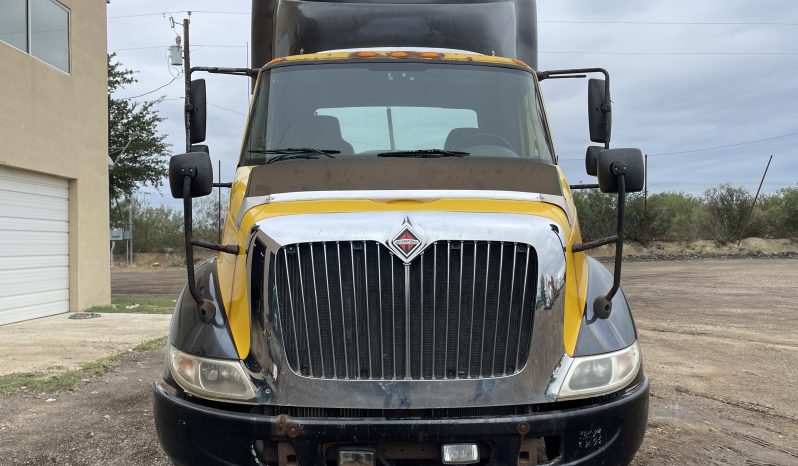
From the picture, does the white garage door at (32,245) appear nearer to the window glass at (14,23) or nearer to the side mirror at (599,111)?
the window glass at (14,23)

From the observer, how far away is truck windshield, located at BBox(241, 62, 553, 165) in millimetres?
4102

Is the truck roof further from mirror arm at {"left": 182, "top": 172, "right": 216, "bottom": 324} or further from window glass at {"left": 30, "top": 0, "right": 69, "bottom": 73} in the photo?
window glass at {"left": 30, "top": 0, "right": 69, "bottom": 73}

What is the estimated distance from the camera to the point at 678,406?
5754 mm

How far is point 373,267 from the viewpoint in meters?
2.82

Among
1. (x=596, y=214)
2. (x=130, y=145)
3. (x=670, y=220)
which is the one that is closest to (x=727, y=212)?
(x=670, y=220)

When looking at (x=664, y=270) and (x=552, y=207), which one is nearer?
Answer: (x=552, y=207)

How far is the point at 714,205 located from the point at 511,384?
3566 centimetres

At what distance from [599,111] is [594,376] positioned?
2354mm

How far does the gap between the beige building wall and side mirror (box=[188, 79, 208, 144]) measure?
293 inches

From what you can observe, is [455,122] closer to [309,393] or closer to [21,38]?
[309,393]

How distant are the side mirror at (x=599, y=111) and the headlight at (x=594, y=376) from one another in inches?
82.1

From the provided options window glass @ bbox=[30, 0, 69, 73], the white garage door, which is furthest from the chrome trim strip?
window glass @ bbox=[30, 0, 69, 73]

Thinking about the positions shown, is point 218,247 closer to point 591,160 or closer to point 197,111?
point 197,111

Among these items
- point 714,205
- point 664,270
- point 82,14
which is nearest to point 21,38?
point 82,14
